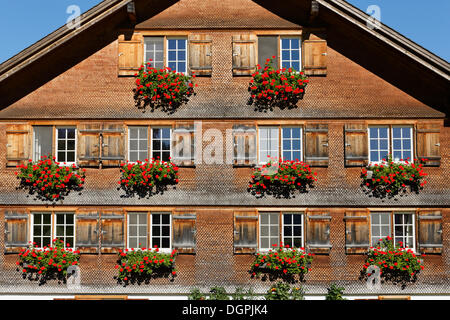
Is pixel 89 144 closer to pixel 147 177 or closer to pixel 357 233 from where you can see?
pixel 147 177

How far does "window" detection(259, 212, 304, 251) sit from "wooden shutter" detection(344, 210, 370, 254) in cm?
127

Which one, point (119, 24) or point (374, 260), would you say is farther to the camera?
point (119, 24)

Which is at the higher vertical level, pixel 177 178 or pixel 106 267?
pixel 177 178

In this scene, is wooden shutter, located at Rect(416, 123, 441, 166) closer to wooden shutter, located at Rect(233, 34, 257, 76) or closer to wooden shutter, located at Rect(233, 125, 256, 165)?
wooden shutter, located at Rect(233, 125, 256, 165)

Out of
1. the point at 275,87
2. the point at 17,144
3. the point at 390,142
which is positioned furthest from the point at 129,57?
the point at 390,142

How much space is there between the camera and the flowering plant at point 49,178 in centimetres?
1249

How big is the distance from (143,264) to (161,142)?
348 cm

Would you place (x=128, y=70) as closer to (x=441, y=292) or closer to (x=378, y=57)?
(x=378, y=57)

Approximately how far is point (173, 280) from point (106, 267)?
6.32 feet

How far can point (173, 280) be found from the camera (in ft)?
40.8

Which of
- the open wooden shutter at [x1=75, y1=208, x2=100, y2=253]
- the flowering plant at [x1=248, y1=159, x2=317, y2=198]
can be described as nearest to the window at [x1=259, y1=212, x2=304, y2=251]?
the flowering plant at [x1=248, y1=159, x2=317, y2=198]

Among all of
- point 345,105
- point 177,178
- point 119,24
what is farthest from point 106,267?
point 345,105

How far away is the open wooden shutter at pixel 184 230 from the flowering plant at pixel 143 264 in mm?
321

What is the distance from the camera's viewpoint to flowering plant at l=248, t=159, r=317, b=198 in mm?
12500
